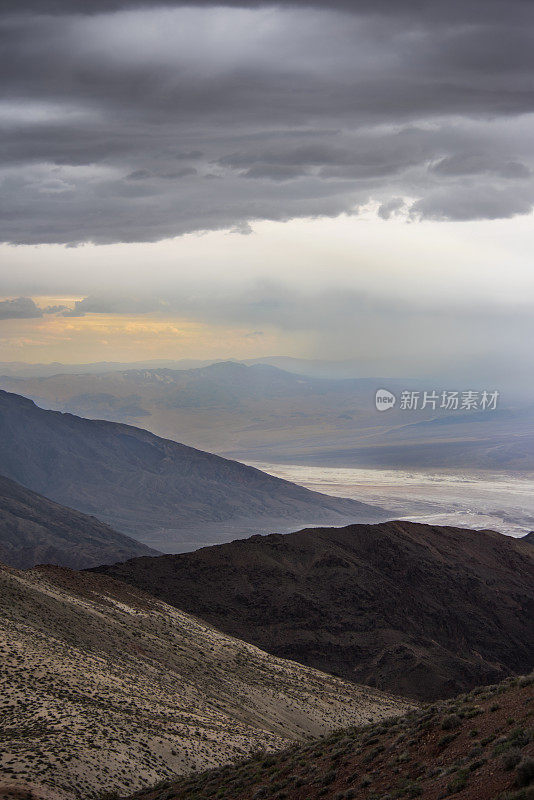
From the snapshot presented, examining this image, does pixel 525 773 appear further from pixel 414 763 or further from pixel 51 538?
pixel 51 538

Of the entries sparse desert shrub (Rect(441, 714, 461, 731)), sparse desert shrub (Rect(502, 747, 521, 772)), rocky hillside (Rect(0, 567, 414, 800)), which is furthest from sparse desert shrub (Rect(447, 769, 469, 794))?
rocky hillside (Rect(0, 567, 414, 800))

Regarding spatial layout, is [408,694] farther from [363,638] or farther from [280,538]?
[280,538]

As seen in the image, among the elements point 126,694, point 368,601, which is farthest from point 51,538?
point 126,694

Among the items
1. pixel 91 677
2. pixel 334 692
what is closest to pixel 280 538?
pixel 334 692

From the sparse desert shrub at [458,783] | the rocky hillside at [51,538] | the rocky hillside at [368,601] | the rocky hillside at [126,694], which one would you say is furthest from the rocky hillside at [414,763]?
the rocky hillside at [51,538]

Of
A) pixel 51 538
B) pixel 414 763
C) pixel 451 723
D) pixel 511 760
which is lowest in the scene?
pixel 51 538
